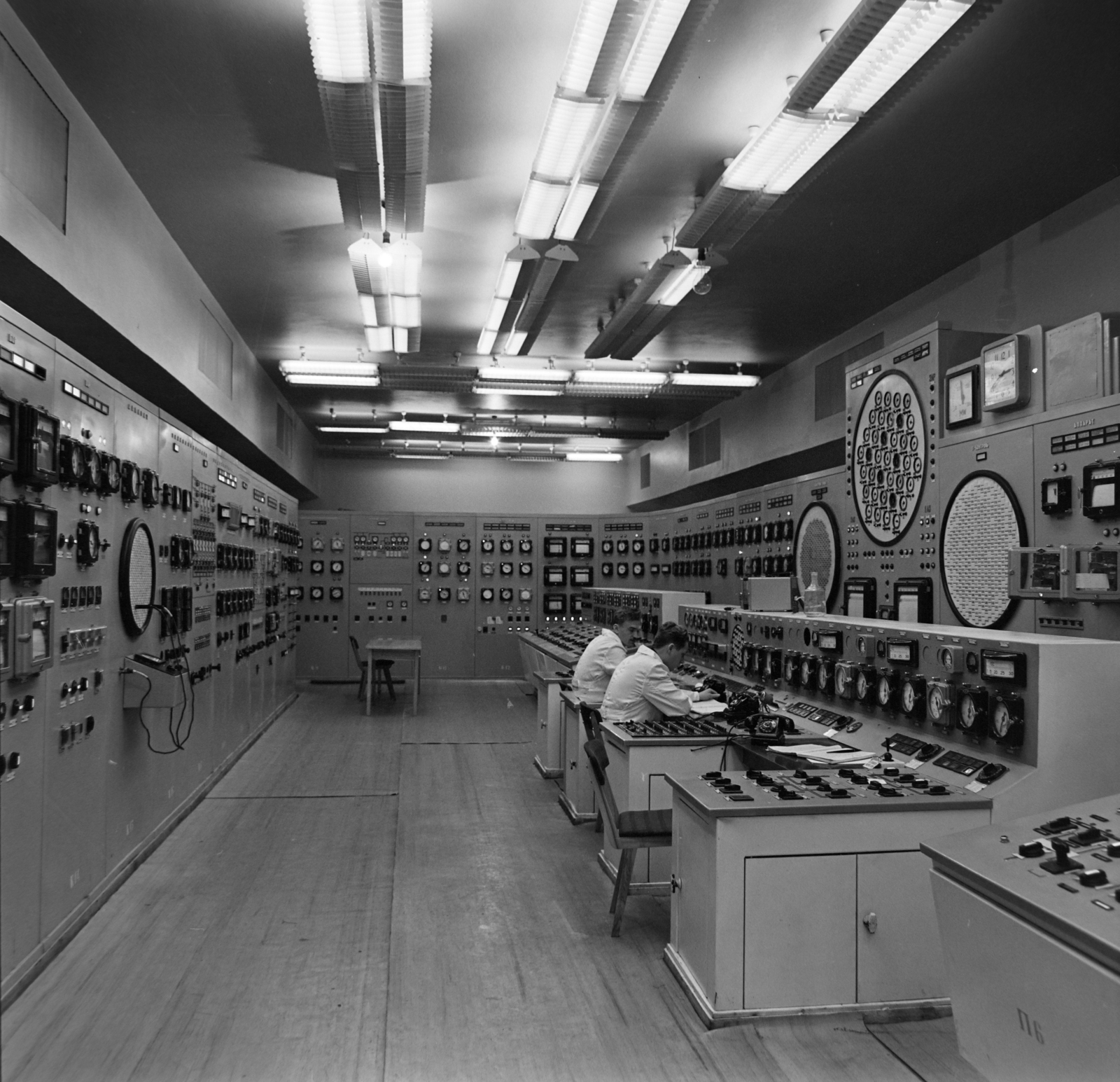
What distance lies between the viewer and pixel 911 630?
382 cm

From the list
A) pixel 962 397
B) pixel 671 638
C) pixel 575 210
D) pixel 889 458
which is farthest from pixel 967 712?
pixel 575 210

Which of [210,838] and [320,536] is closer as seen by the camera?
[210,838]

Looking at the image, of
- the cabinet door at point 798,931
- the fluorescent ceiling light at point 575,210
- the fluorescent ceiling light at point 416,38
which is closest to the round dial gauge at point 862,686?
the cabinet door at point 798,931

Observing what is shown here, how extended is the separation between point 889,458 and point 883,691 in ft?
5.26

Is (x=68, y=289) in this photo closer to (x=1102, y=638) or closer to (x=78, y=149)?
(x=78, y=149)

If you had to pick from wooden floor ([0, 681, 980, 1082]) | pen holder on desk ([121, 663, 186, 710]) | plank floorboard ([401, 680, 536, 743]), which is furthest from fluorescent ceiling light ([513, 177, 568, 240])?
plank floorboard ([401, 680, 536, 743])

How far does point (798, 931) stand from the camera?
3014 millimetres

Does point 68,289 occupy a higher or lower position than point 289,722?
higher

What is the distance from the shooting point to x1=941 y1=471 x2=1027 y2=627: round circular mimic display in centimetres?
408

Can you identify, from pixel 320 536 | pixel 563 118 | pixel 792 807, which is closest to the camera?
pixel 792 807

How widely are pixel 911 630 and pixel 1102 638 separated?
2.25 feet

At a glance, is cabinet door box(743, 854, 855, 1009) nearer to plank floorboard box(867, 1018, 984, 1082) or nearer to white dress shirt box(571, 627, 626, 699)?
plank floorboard box(867, 1018, 984, 1082)

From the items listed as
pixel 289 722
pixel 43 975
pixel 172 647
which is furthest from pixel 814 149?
pixel 289 722

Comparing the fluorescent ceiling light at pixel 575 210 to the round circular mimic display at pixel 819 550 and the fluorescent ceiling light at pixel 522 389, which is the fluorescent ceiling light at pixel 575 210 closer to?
the round circular mimic display at pixel 819 550
